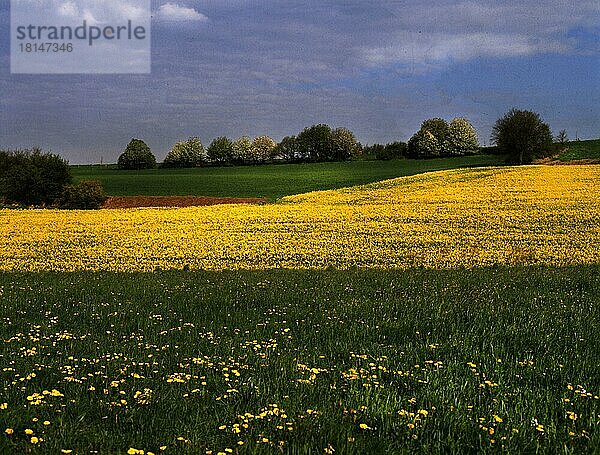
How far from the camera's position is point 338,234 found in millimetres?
27656

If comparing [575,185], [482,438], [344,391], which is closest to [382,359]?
[344,391]

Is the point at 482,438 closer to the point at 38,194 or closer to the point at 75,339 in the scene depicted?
the point at 75,339

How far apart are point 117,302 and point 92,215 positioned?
28426mm

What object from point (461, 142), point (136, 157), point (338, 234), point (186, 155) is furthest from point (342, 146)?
point (338, 234)

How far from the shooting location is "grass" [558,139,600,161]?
8025 centimetres

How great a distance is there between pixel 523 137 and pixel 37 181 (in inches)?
2323

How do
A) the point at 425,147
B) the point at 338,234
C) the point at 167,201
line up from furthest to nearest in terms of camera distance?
the point at 425,147 → the point at 167,201 → the point at 338,234

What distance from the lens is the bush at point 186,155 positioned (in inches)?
4737

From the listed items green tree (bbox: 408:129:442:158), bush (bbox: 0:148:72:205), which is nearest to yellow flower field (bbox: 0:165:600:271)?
bush (bbox: 0:148:72:205)

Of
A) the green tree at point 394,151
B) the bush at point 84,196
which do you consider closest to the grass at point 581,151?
the green tree at point 394,151

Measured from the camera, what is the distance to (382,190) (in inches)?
1973

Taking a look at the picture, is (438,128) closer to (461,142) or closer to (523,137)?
(461,142)

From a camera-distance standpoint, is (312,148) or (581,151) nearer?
(581,151)

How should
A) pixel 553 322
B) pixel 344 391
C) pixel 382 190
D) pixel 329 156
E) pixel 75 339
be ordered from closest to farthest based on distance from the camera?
pixel 344 391
pixel 75 339
pixel 553 322
pixel 382 190
pixel 329 156
